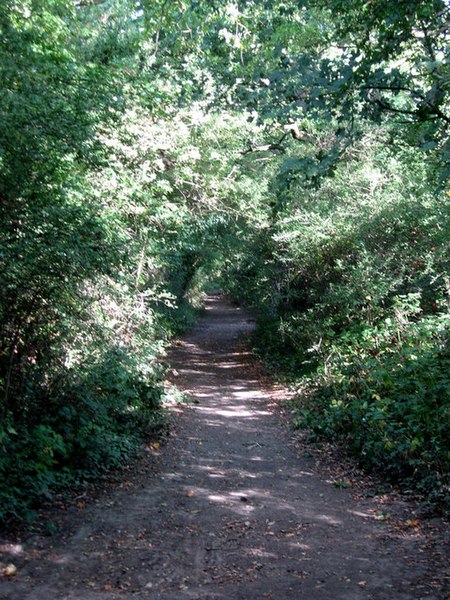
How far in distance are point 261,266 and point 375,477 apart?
13862 millimetres

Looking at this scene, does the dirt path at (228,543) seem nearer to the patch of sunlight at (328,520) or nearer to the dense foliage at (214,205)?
the patch of sunlight at (328,520)

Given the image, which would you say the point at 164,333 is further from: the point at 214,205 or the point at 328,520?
the point at 328,520

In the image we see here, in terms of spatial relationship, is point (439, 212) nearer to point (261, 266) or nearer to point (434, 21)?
point (434, 21)

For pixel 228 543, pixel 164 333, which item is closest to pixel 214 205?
pixel 164 333

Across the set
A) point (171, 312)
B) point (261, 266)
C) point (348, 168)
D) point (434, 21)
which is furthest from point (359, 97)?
point (171, 312)

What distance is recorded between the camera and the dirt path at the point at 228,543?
16.4 feet

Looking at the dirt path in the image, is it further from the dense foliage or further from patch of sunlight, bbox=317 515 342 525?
Result: the dense foliage

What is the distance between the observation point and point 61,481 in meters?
7.36

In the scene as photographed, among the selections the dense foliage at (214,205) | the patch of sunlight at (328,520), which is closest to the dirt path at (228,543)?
the patch of sunlight at (328,520)

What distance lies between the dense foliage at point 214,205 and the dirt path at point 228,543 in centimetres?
78

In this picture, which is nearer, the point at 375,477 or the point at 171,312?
the point at 375,477

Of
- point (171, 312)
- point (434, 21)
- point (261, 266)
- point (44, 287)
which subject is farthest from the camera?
point (171, 312)

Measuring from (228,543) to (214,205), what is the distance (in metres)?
12.6

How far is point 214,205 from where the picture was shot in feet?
57.7
